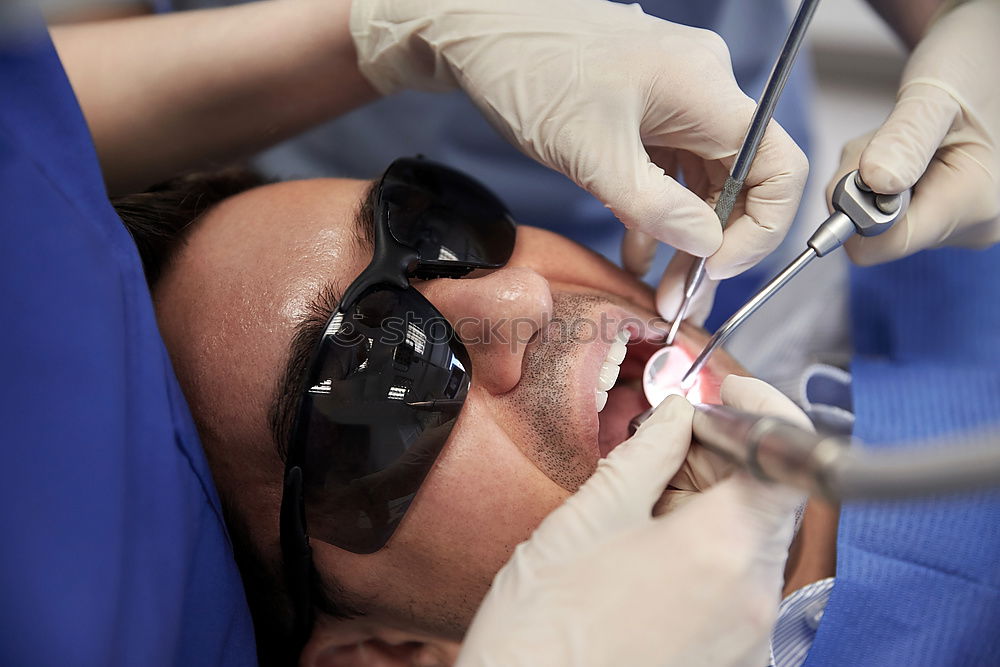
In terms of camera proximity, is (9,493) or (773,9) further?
(773,9)

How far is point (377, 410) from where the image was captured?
0.94 m

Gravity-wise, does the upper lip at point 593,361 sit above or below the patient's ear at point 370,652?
above

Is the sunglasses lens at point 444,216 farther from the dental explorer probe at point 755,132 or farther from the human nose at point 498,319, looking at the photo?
the dental explorer probe at point 755,132

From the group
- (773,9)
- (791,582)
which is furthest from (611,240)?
(791,582)

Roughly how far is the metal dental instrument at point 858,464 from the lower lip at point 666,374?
0.40m

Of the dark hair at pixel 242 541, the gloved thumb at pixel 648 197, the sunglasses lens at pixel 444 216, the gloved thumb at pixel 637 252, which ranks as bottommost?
the dark hair at pixel 242 541

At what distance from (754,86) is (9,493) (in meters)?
1.51

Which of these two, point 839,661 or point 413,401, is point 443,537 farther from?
point 839,661

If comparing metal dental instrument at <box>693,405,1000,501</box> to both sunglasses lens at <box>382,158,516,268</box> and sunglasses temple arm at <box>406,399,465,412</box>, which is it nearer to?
sunglasses temple arm at <box>406,399,465,412</box>

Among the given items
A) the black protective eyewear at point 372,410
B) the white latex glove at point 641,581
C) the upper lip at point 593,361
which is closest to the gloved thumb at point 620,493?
the white latex glove at point 641,581

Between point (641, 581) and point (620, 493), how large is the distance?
97 mm

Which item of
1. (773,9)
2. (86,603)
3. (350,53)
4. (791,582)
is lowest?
(791,582)

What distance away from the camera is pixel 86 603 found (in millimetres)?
745

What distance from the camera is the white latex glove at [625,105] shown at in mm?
994
